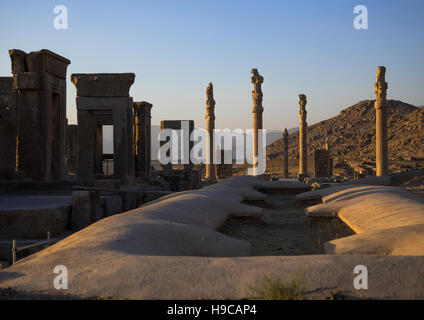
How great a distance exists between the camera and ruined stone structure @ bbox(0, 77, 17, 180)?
48.1ft

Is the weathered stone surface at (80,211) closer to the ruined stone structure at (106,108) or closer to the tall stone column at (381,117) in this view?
the ruined stone structure at (106,108)

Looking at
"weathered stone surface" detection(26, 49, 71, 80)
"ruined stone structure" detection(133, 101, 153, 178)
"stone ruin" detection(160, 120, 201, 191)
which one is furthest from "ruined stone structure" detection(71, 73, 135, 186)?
"ruined stone structure" detection(133, 101, 153, 178)

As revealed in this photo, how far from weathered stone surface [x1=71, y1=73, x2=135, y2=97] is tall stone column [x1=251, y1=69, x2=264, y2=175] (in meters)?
7.40

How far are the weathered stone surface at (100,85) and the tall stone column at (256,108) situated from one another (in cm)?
740

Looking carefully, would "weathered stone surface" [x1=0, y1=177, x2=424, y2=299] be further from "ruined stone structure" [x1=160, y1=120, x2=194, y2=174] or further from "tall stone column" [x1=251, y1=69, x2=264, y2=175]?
"tall stone column" [x1=251, y1=69, x2=264, y2=175]

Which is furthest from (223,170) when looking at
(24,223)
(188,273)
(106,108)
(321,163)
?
(188,273)

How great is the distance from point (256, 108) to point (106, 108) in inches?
311

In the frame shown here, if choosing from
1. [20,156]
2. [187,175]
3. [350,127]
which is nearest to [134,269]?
[20,156]

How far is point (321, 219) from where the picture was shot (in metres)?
7.55

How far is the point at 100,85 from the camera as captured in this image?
1405 centimetres

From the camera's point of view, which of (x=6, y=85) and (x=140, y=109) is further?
(x=140, y=109)

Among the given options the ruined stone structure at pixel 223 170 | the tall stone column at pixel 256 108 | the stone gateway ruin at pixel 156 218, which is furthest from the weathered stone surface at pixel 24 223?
the ruined stone structure at pixel 223 170

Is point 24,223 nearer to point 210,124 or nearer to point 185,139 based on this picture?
point 185,139
